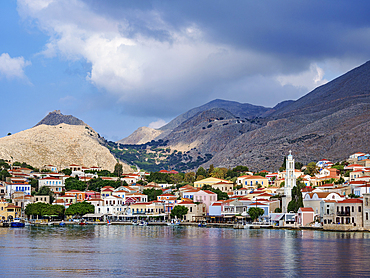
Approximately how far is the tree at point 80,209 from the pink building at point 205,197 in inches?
801

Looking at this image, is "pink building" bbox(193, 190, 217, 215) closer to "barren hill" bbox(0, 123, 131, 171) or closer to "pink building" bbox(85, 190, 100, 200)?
"pink building" bbox(85, 190, 100, 200)

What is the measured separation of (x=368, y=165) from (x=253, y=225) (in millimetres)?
43431

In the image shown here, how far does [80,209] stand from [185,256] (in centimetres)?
5340

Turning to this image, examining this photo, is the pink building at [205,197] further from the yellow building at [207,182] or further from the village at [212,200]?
the yellow building at [207,182]

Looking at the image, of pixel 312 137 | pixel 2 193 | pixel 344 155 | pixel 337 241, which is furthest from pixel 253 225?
pixel 312 137

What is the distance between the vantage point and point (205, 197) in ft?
321

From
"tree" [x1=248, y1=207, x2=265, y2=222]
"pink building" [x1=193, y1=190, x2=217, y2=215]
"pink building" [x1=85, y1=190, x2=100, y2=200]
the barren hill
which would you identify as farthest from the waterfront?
the barren hill

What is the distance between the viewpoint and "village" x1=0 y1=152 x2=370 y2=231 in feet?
247

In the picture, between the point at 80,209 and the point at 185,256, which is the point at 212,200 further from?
the point at 185,256

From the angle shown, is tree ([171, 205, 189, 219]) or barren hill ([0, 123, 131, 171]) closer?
tree ([171, 205, 189, 219])

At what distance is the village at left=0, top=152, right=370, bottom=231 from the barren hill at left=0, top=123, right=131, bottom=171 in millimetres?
50751

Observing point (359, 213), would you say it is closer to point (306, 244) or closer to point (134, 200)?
point (306, 244)

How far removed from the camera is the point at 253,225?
79.7m

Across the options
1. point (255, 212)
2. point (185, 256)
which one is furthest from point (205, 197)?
point (185, 256)
